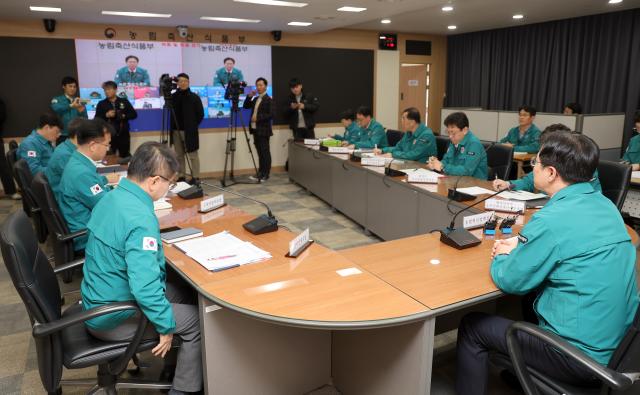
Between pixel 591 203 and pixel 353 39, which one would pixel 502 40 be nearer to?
pixel 353 39

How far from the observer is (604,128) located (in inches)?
251

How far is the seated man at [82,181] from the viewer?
111 inches

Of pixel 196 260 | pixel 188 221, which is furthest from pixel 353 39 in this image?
pixel 196 260

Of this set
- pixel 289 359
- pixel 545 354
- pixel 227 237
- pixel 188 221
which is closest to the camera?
pixel 545 354

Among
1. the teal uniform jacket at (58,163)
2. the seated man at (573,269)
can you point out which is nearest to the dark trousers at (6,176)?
the teal uniform jacket at (58,163)

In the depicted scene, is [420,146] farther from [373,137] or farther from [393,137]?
[373,137]

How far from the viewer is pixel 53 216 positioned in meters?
2.67

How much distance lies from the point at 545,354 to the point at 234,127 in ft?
22.1

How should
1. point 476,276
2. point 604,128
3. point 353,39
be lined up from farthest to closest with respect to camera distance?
point 353,39 < point 604,128 < point 476,276

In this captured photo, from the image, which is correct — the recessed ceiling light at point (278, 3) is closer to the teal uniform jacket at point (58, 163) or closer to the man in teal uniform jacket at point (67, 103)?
the teal uniform jacket at point (58, 163)

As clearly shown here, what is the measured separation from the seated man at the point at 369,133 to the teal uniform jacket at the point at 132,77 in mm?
3290

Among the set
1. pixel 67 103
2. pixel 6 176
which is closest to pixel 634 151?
pixel 67 103

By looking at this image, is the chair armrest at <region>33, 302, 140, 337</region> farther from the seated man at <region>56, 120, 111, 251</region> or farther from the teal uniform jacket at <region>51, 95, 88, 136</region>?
the teal uniform jacket at <region>51, 95, 88, 136</region>

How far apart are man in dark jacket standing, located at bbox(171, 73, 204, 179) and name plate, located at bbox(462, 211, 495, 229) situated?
4.84 meters
